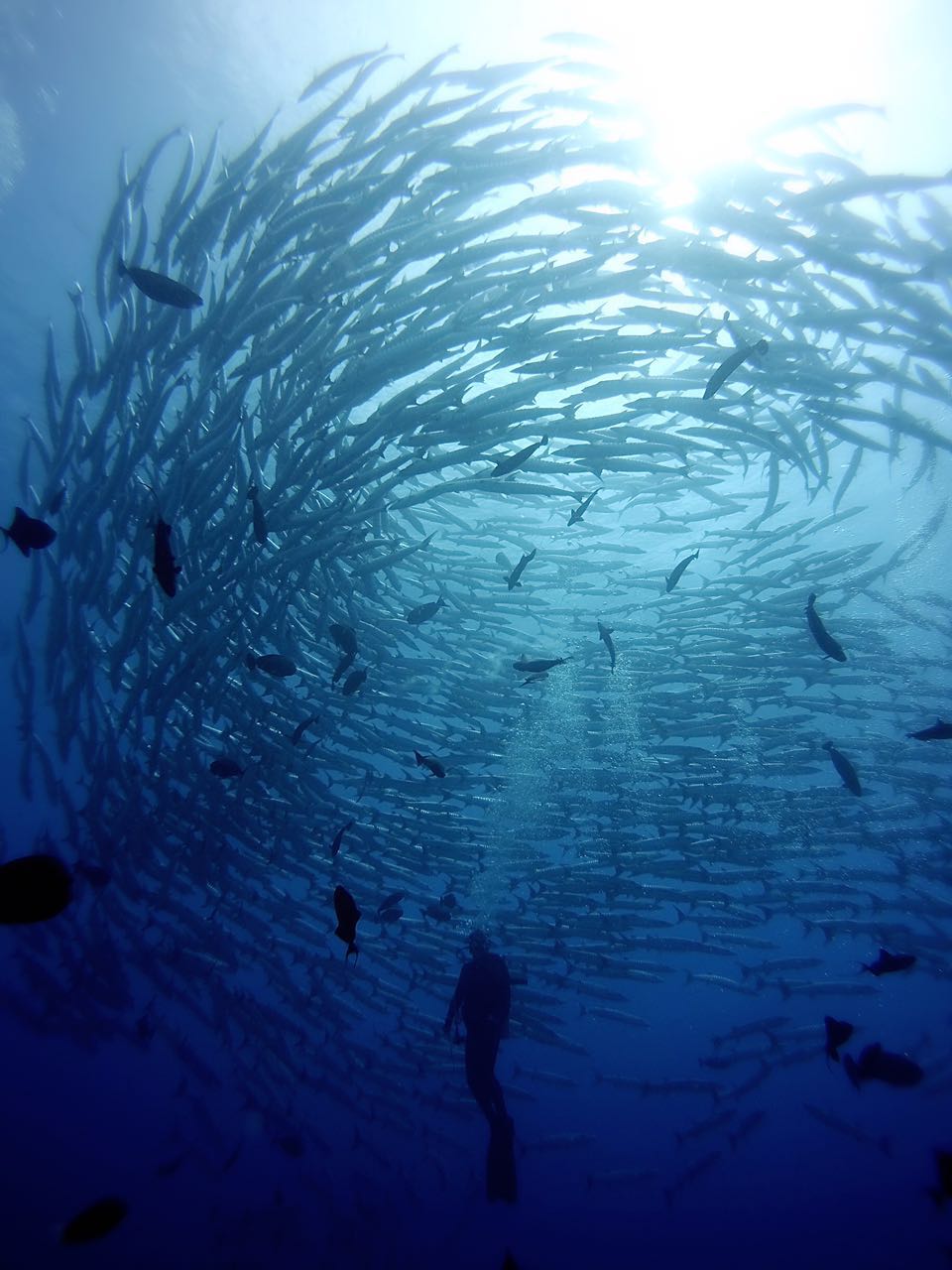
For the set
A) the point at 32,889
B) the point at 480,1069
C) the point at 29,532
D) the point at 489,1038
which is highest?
the point at 29,532

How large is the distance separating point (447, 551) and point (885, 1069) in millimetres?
8168

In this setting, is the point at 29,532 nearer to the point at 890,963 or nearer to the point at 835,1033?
the point at 835,1033

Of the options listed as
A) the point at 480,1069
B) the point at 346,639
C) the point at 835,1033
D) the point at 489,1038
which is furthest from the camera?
the point at 480,1069

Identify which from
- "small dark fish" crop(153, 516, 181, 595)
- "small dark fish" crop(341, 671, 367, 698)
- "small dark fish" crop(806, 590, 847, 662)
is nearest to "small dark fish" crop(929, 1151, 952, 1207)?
"small dark fish" crop(806, 590, 847, 662)

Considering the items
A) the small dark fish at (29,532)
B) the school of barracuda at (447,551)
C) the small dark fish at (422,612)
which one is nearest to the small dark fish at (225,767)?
the school of barracuda at (447,551)

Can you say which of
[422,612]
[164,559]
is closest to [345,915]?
[164,559]

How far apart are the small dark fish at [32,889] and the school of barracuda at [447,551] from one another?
7.54 feet

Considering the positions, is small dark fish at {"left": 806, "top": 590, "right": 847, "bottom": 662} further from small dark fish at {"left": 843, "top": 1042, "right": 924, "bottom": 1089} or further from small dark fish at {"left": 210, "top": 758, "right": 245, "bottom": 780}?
small dark fish at {"left": 210, "top": 758, "right": 245, "bottom": 780}

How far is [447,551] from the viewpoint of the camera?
10.8 meters

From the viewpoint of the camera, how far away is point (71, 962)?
12.2 m

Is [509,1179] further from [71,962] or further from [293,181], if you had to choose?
[293,181]

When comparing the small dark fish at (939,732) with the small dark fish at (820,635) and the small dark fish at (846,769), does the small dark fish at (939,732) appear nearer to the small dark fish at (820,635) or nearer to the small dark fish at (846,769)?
the small dark fish at (846,769)

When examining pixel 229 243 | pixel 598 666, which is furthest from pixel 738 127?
pixel 598 666

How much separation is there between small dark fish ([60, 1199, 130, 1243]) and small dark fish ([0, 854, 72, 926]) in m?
4.02
